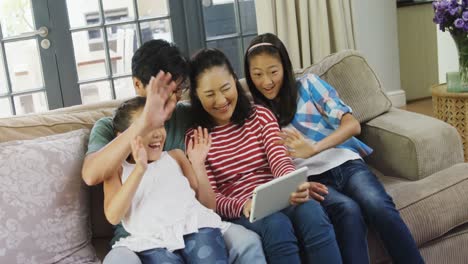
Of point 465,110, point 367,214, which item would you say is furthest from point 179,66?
point 465,110

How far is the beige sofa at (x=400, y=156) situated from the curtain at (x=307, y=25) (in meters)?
1.29

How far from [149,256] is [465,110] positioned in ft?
6.26

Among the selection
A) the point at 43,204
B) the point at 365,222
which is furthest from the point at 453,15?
the point at 43,204

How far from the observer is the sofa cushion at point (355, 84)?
7.77 ft

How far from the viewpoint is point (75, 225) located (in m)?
1.88

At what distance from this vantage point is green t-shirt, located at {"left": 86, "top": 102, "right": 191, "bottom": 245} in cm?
186

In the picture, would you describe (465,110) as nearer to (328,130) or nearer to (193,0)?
(328,130)

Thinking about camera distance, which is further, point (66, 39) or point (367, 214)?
point (66, 39)

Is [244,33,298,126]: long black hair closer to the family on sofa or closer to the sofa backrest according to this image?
the family on sofa

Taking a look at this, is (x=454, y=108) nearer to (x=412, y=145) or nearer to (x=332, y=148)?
(x=412, y=145)

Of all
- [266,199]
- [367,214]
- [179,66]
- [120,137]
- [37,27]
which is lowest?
[367,214]

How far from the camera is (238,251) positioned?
1734 millimetres

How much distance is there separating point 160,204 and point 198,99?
0.45 metres

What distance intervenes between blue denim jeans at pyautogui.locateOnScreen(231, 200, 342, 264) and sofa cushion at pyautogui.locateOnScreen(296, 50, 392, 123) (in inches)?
26.6
